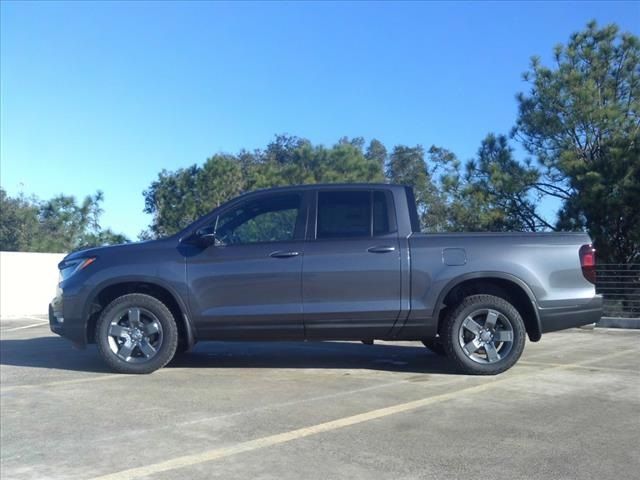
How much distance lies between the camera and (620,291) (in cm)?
1398

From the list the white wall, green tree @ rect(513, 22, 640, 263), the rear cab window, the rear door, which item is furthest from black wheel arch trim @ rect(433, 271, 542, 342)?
the white wall

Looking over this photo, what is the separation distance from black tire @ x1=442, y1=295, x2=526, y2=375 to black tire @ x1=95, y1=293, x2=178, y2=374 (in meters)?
2.81

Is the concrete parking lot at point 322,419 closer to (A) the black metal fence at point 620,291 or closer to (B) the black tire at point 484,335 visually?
(B) the black tire at point 484,335

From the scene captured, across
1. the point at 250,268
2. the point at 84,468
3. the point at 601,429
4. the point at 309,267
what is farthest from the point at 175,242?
the point at 601,429

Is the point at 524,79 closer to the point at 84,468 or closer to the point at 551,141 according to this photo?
the point at 551,141

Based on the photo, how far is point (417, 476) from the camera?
12.9 ft

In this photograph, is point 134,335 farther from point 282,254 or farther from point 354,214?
point 354,214

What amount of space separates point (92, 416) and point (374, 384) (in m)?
2.53

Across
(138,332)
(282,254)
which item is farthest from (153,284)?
(282,254)

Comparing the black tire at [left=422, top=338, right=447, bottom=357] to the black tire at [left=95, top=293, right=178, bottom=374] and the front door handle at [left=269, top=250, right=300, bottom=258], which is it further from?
the black tire at [left=95, top=293, right=178, bottom=374]

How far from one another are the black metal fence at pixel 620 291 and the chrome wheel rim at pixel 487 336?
25.2ft

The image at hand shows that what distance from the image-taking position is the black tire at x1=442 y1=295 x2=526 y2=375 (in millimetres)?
6668

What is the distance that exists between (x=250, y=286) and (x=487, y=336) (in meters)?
2.43

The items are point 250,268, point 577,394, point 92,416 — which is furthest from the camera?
point 250,268
